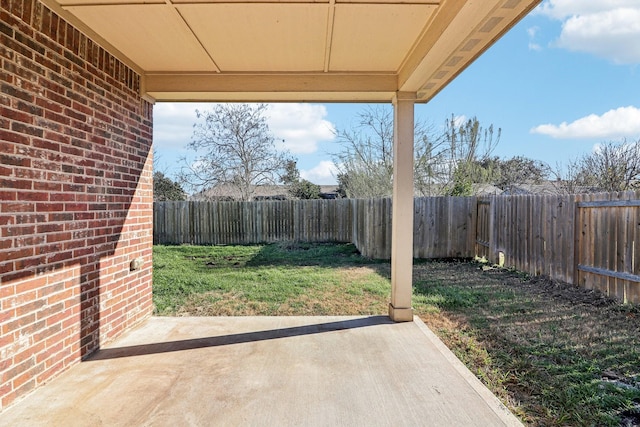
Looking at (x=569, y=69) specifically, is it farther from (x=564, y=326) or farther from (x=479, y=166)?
(x=564, y=326)

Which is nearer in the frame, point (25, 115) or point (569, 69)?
point (25, 115)

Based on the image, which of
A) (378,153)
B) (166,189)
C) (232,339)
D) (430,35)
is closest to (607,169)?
(378,153)

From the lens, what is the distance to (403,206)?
398cm

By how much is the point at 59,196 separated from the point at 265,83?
208 cm

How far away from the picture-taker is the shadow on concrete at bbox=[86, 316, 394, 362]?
3135 mm

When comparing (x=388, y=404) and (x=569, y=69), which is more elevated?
(x=569, y=69)

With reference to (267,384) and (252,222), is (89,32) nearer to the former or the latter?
(267,384)

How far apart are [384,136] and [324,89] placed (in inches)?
361

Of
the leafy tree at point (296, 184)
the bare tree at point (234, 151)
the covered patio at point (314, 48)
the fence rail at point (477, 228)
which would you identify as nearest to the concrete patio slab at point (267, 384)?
the covered patio at point (314, 48)

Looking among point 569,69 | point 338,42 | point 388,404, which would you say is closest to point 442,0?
point 338,42

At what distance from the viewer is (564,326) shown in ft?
13.8

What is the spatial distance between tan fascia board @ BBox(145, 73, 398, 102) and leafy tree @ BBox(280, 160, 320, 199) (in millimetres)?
12741

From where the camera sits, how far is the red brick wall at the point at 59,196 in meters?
2.21

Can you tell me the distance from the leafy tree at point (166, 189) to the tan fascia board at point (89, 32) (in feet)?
45.4
